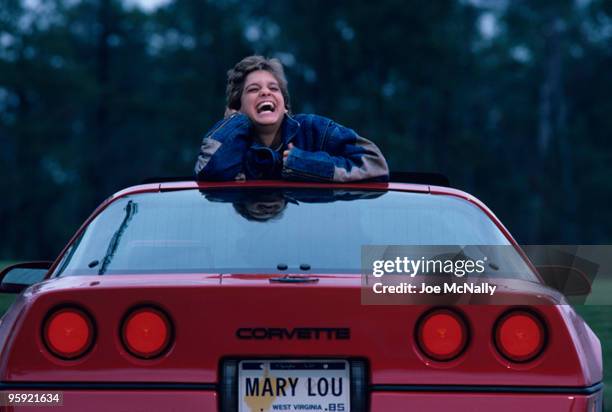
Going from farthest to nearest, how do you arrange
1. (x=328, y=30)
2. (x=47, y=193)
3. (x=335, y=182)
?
(x=47, y=193) → (x=328, y=30) → (x=335, y=182)

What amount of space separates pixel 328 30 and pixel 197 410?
156ft

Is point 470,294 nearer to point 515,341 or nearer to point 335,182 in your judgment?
point 515,341

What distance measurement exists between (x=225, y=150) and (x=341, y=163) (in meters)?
0.46

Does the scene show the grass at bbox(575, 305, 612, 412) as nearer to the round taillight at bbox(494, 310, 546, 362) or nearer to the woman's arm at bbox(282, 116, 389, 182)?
the woman's arm at bbox(282, 116, 389, 182)

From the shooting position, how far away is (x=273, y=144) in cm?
503

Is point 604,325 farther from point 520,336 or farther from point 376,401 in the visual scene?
point 376,401

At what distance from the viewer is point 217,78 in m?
52.2

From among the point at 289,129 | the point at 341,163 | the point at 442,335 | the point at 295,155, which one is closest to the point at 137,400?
→ the point at 442,335

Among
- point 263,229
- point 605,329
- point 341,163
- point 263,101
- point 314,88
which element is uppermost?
point 314,88

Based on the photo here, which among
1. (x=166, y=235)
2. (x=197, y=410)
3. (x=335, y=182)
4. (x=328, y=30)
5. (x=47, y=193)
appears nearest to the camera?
(x=197, y=410)

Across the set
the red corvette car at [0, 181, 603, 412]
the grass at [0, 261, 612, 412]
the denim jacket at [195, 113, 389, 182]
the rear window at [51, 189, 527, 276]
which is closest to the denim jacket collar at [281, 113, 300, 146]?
the denim jacket at [195, 113, 389, 182]

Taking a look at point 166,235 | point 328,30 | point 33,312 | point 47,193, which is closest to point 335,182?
point 166,235

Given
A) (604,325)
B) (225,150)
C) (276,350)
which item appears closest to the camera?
(276,350)

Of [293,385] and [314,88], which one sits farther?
[314,88]
